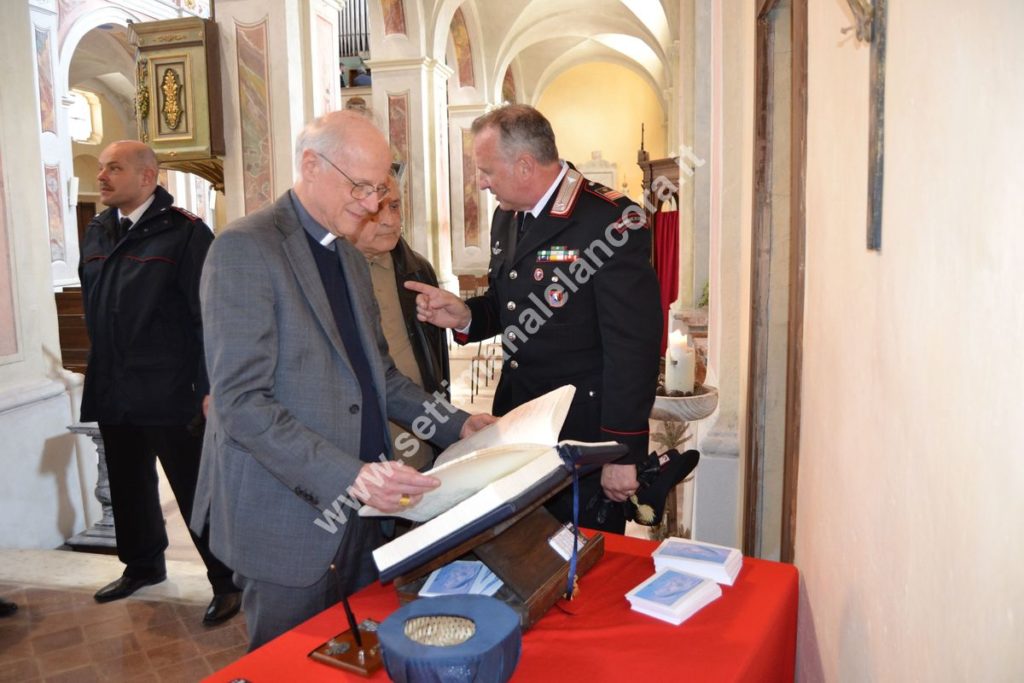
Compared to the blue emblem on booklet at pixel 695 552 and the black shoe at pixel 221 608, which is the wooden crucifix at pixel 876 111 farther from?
the black shoe at pixel 221 608

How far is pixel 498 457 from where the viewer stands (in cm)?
131

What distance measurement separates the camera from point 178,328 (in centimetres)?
318

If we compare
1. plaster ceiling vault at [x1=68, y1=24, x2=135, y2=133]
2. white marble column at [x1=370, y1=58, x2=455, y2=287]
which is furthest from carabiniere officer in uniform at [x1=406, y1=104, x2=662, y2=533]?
plaster ceiling vault at [x1=68, y1=24, x2=135, y2=133]

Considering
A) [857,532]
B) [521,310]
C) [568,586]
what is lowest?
[568,586]

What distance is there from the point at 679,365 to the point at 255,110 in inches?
167

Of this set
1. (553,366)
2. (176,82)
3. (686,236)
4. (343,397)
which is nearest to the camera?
(343,397)

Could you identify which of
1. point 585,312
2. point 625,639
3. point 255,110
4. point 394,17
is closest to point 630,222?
point 585,312

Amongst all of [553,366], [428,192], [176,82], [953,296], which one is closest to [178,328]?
[553,366]

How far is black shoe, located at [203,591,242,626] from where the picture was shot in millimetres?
3117

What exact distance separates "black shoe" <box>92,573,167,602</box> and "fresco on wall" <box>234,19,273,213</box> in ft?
10.4

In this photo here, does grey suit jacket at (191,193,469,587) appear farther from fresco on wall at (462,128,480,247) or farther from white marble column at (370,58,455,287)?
fresco on wall at (462,128,480,247)

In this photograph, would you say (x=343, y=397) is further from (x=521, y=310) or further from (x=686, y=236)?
(x=686, y=236)

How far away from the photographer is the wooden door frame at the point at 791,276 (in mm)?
1960

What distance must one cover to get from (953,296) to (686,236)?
637 cm
